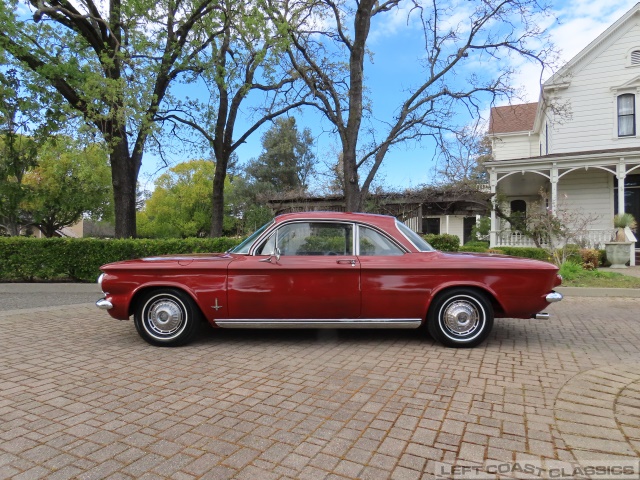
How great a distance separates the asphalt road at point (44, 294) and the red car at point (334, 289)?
447 centimetres

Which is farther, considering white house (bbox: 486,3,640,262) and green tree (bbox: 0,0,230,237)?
white house (bbox: 486,3,640,262)

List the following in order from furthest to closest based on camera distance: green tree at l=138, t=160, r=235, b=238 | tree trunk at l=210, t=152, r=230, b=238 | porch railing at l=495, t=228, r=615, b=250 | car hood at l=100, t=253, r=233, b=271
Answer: green tree at l=138, t=160, r=235, b=238 < tree trunk at l=210, t=152, r=230, b=238 < porch railing at l=495, t=228, r=615, b=250 < car hood at l=100, t=253, r=233, b=271

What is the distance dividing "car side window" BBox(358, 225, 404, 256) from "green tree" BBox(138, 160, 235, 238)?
34.3 metres

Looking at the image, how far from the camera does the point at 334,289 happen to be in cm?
474

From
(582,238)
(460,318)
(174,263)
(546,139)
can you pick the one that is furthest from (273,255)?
(546,139)

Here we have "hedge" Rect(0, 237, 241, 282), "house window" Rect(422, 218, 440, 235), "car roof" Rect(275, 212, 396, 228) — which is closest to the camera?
"car roof" Rect(275, 212, 396, 228)

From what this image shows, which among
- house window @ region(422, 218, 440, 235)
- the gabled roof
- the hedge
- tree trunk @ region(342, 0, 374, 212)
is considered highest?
the gabled roof

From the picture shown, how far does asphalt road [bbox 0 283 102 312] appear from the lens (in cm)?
824

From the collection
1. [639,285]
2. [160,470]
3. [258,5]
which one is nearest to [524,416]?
[160,470]

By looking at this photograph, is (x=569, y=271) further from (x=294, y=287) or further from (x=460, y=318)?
(x=294, y=287)

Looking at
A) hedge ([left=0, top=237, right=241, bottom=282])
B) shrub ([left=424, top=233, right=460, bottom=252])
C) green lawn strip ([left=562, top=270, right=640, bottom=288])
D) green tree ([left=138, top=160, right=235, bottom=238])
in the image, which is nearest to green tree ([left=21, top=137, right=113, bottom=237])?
green tree ([left=138, top=160, right=235, bottom=238])

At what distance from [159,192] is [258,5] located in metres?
30.9

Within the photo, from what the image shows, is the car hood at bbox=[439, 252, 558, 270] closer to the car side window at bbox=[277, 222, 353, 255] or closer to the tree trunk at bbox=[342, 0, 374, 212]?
the car side window at bbox=[277, 222, 353, 255]

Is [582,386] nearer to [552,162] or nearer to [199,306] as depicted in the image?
[199,306]
